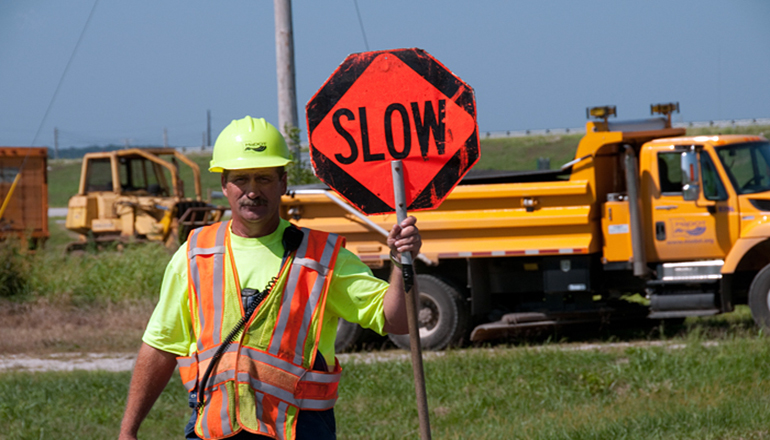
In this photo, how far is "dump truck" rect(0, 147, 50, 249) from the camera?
20.9 meters

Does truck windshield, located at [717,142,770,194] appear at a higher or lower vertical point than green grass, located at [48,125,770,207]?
lower

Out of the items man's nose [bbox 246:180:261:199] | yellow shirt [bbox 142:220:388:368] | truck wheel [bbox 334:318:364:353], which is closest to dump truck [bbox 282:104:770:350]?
truck wheel [bbox 334:318:364:353]

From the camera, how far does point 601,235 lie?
34.5ft

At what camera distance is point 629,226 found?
1025cm

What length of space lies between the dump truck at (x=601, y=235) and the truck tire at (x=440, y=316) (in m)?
0.01

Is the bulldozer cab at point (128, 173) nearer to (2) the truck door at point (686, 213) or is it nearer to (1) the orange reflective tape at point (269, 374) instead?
(2) the truck door at point (686, 213)

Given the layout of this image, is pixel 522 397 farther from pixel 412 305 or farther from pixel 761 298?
pixel 412 305

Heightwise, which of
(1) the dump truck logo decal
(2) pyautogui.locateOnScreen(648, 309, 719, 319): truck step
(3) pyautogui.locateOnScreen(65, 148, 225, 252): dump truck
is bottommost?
(2) pyautogui.locateOnScreen(648, 309, 719, 319): truck step

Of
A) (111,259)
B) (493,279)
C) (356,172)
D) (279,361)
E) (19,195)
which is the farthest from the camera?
(19,195)

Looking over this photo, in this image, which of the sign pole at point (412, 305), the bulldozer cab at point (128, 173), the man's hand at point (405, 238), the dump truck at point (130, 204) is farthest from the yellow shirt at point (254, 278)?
the bulldozer cab at point (128, 173)

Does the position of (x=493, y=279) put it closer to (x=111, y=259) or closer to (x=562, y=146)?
(x=111, y=259)

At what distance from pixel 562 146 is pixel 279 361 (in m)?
65.2

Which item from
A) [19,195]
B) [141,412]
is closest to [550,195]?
[141,412]

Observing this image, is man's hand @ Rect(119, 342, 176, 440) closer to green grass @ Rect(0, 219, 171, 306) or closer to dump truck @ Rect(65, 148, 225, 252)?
green grass @ Rect(0, 219, 171, 306)
